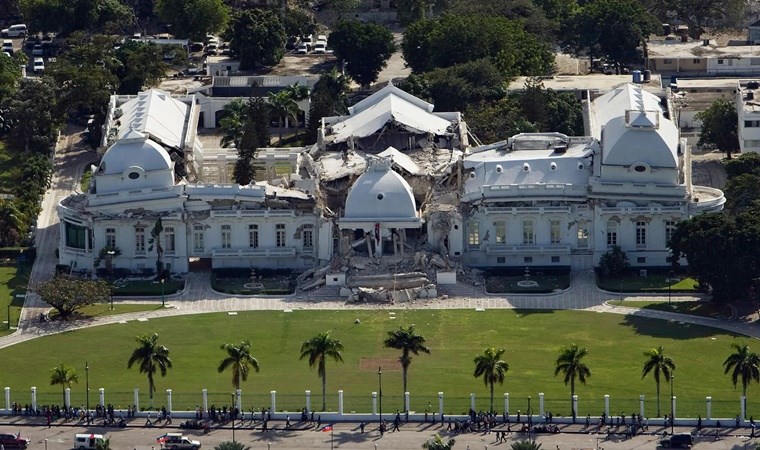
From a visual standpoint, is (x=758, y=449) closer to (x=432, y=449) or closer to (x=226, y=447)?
(x=432, y=449)

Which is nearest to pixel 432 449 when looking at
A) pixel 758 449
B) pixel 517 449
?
pixel 517 449

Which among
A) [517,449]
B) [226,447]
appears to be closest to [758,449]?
[517,449]

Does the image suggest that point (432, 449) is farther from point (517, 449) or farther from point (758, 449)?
point (758, 449)

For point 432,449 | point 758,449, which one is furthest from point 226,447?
point 758,449

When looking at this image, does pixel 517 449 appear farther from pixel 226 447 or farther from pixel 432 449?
pixel 226 447

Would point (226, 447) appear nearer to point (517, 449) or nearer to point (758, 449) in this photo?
point (517, 449)
